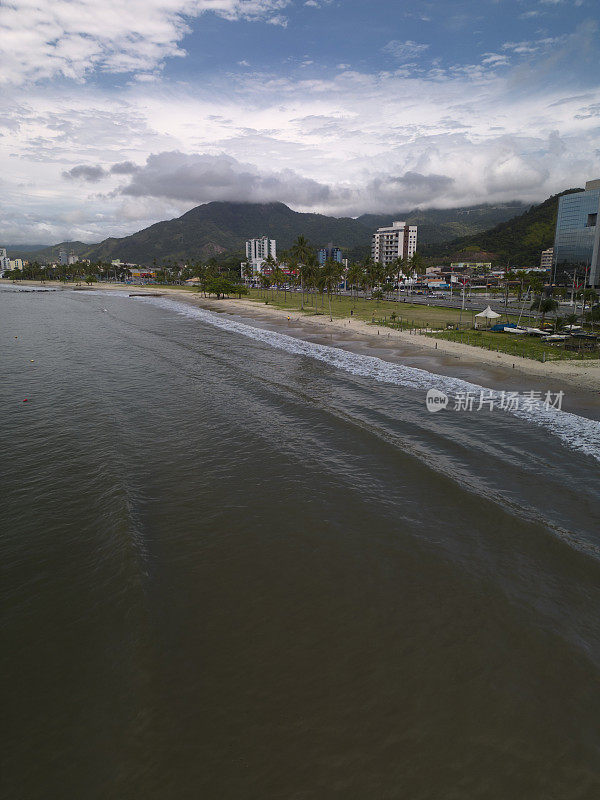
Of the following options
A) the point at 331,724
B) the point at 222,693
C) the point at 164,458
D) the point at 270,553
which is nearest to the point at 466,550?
the point at 270,553

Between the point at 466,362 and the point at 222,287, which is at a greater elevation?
the point at 222,287

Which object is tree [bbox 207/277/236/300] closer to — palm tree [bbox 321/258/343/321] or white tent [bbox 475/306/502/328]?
palm tree [bbox 321/258/343/321]

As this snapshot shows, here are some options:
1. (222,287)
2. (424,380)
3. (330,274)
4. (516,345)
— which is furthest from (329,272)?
(424,380)

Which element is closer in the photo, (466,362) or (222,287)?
(466,362)

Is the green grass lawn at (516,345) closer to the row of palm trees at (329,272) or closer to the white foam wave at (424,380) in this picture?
the white foam wave at (424,380)

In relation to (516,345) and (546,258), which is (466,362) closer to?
(516,345)

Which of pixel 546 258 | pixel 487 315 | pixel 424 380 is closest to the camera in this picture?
pixel 424 380

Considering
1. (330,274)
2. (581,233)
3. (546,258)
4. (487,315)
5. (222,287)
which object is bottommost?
(487,315)
